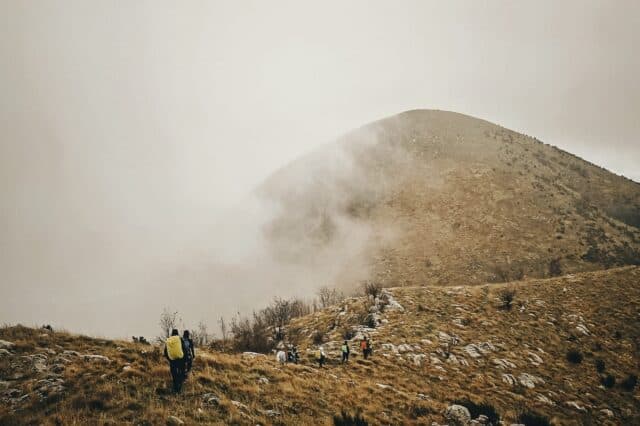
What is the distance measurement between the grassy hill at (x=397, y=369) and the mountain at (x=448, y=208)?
23780 millimetres

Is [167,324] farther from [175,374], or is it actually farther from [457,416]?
[457,416]

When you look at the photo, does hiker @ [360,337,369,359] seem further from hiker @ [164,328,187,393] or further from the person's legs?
the person's legs

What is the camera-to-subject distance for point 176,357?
10.7m

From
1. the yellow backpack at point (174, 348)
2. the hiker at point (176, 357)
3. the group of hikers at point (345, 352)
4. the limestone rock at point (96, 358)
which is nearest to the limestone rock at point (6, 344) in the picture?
the limestone rock at point (96, 358)

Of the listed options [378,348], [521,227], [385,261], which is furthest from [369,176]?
[378,348]

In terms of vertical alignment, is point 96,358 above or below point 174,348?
below

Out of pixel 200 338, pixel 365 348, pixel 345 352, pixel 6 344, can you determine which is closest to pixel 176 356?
pixel 6 344

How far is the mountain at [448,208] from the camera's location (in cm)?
5262

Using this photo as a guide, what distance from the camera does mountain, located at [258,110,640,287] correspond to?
52625mm

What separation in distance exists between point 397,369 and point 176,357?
1241 cm

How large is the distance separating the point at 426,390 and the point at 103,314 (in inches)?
3898

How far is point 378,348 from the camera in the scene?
20.1 metres

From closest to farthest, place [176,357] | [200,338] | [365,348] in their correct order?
[176,357] → [365,348] → [200,338]

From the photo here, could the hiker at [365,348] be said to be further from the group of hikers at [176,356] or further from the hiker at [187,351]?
the group of hikers at [176,356]
